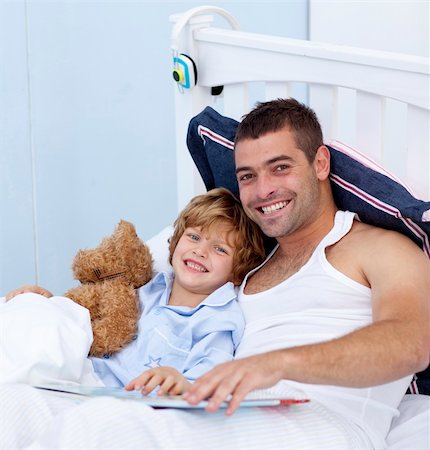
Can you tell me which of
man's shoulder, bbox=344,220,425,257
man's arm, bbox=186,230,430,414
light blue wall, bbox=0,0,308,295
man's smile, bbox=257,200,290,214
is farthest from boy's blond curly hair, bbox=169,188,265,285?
light blue wall, bbox=0,0,308,295

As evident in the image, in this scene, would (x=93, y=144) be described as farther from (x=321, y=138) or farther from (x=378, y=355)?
(x=378, y=355)

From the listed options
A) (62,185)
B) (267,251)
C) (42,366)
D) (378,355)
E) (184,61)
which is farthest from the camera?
(62,185)

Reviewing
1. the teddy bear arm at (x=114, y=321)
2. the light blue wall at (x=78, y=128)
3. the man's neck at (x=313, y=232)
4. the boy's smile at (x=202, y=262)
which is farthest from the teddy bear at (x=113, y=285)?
the light blue wall at (x=78, y=128)

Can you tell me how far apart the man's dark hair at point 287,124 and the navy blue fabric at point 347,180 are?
55 millimetres

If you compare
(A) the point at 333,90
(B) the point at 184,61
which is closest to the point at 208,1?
(B) the point at 184,61

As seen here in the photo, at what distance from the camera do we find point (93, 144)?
3125 mm

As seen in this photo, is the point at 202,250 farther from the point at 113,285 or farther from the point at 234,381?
the point at 234,381

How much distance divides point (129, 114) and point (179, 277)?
4.47 feet

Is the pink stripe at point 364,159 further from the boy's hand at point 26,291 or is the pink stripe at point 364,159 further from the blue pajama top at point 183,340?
the boy's hand at point 26,291

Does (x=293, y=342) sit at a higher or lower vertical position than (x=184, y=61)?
lower

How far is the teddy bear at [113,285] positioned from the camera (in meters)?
1.88

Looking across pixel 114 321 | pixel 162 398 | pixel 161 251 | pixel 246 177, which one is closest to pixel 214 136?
pixel 246 177

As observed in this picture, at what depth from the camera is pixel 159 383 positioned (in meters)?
1.53

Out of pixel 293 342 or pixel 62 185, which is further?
pixel 62 185
